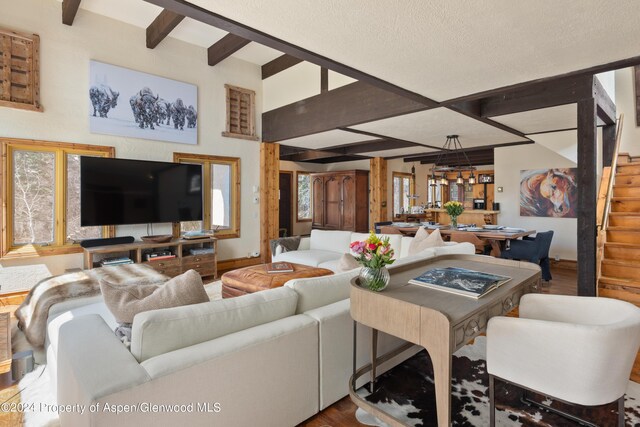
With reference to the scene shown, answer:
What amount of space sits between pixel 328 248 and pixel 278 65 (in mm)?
3396

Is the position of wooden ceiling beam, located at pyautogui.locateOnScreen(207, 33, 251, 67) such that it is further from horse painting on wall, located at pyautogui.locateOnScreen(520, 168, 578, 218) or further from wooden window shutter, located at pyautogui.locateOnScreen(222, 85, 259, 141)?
horse painting on wall, located at pyautogui.locateOnScreen(520, 168, 578, 218)

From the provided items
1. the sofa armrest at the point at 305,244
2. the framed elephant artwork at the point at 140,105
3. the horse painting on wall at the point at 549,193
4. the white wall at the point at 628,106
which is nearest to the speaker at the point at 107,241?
the framed elephant artwork at the point at 140,105

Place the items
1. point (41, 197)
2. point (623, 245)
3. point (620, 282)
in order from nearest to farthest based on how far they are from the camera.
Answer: point (620, 282) < point (623, 245) < point (41, 197)

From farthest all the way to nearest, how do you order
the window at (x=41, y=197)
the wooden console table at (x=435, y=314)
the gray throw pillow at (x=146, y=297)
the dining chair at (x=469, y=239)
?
1. the dining chair at (x=469, y=239)
2. the window at (x=41, y=197)
3. the gray throw pillow at (x=146, y=297)
4. the wooden console table at (x=435, y=314)

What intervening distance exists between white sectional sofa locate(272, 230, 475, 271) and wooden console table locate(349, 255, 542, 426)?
2.34m

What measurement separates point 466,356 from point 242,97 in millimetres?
5371

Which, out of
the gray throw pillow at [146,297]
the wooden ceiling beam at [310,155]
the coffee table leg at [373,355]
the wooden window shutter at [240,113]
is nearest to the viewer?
the gray throw pillow at [146,297]

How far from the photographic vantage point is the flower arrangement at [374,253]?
1.74m

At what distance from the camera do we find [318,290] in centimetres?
207

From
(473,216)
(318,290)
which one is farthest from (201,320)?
(473,216)

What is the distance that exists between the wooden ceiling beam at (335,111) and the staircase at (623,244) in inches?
103

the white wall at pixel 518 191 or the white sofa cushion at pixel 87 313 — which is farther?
the white wall at pixel 518 191

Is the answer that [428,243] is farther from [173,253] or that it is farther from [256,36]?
[173,253]

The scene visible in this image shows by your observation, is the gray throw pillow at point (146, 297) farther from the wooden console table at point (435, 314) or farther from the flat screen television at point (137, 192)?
the flat screen television at point (137, 192)
